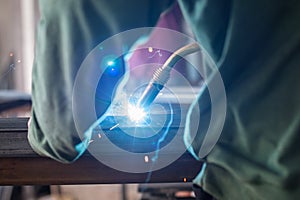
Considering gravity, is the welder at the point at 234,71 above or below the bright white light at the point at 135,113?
above

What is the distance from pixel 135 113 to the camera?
665 mm

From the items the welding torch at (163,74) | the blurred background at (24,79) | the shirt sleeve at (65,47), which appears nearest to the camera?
the shirt sleeve at (65,47)

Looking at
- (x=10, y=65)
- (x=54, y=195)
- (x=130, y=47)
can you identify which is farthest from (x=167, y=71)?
(x=54, y=195)

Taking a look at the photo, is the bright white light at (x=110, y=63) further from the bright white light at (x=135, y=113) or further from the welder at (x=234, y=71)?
the bright white light at (x=135, y=113)

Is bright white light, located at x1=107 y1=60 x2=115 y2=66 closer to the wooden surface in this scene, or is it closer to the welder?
the welder

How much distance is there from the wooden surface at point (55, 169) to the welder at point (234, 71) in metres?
0.16

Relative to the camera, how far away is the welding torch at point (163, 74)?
586mm

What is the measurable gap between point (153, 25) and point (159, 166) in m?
0.27

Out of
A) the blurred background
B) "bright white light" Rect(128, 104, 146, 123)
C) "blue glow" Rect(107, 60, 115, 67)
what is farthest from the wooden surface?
the blurred background

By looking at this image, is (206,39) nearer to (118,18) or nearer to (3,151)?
(118,18)

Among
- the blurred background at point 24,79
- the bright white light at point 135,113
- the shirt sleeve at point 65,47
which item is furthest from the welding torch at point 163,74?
the blurred background at point 24,79

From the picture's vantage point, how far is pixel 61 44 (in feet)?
1.54

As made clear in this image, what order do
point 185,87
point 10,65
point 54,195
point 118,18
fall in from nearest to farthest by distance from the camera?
point 118,18, point 185,87, point 10,65, point 54,195

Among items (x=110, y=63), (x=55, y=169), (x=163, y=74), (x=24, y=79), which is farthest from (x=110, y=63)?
(x=24, y=79)
